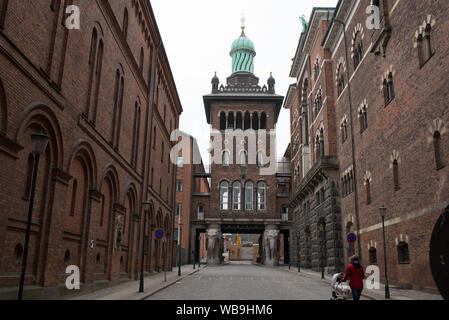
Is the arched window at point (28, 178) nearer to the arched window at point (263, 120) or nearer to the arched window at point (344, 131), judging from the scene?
the arched window at point (344, 131)

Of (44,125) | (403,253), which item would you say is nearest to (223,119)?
(403,253)

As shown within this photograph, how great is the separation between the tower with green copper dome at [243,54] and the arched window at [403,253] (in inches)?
2040

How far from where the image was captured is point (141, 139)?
90.8ft

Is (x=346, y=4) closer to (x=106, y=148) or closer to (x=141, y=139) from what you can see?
(x=141, y=139)

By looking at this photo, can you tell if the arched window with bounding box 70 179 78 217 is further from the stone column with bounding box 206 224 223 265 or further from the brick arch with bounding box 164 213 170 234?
the stone column with bounding box 206 224 223 265

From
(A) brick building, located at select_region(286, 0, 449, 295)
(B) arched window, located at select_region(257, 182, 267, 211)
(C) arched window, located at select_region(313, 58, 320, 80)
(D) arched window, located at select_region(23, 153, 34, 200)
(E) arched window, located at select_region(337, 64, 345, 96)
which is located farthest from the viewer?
(B) arched window, located at select_region(257, 182, 267, 211)

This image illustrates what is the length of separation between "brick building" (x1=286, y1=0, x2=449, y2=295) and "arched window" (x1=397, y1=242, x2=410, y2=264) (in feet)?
0.17

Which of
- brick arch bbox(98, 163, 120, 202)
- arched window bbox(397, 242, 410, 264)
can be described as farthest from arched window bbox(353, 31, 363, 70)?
brick arch bbox(98, 163, 120, 202)

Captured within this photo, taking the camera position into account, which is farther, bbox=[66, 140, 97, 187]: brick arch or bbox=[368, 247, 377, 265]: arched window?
bbox=[368, 247, 377, 265]: arched window

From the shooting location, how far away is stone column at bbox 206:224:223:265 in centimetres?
5606

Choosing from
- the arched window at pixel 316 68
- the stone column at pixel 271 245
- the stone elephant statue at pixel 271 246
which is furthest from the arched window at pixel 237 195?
the arched window at pixel 316 68

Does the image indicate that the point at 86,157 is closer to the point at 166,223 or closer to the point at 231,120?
the point at 166,223

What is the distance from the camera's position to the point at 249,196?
193 ft

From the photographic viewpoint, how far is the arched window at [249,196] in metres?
58.3
